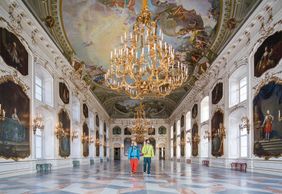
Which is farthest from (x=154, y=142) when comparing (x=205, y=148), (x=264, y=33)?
(x=264, y=33)

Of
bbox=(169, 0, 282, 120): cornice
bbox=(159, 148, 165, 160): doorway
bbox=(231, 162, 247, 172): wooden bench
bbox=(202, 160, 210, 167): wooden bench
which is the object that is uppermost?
bbox=(169, 0, 282, 120): cornice

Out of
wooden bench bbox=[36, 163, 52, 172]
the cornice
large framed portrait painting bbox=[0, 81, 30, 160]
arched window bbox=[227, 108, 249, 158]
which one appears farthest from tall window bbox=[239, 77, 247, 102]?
large framed portrait painting bbox=[0, 81, 30, 160]

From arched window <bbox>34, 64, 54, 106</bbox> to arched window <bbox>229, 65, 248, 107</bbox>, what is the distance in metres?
9.96

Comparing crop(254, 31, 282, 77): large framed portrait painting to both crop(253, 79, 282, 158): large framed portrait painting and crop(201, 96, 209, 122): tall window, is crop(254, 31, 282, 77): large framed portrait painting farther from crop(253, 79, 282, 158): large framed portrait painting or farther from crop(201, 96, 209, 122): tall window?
crop(201, 96, 209, 122): tall window

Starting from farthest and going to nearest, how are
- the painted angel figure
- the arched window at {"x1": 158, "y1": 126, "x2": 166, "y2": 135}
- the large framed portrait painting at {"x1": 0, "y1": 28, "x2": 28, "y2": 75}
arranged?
the arched window at {"x1": 158, "y1": 126, "x2": 166, "y2": 135}
the painted angel figure
the large framed portrait painting at {"x1": 0, "y1": 28, "x2": 28, "y2": 75}

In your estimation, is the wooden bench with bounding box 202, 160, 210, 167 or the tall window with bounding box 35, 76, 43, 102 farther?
the wooden bench with bounding box 202, 160, 210, 167

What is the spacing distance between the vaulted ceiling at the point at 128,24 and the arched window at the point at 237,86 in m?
1.78

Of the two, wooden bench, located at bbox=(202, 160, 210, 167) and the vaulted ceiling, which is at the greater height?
the vaulted ceiling

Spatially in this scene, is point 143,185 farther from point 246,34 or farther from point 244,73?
point 244,73

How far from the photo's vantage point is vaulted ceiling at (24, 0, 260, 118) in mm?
14695

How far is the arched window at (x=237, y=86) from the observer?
16.8 metres

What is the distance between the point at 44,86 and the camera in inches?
684

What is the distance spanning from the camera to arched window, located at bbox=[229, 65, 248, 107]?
16.8m

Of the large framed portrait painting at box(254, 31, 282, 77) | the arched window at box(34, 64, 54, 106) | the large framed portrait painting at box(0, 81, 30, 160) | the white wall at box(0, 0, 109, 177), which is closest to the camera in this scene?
the large framed portrait painting at box(0, 81, 30, 160)
